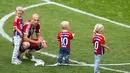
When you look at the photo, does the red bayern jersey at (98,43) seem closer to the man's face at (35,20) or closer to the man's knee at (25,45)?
the man's face at (35,20)

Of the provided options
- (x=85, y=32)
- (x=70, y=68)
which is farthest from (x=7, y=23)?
(x=70, y=68)

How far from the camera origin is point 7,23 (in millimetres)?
17094

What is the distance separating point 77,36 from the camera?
1602 cm

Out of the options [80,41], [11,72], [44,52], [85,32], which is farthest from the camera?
[85,32]

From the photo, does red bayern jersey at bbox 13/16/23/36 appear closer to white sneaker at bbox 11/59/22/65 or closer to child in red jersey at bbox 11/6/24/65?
child in red jersey at bbox 11/6/24/65

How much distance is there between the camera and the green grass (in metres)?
11.8

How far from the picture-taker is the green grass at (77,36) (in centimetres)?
1176

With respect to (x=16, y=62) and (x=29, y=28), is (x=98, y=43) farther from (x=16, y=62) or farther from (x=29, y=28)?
(x=16, y=62)

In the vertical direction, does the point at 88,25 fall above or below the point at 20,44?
above

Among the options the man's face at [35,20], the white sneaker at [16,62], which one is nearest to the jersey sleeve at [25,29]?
the man's face at [35,20]

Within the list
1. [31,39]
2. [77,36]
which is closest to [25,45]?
[31,39]

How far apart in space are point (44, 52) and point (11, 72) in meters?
2.56

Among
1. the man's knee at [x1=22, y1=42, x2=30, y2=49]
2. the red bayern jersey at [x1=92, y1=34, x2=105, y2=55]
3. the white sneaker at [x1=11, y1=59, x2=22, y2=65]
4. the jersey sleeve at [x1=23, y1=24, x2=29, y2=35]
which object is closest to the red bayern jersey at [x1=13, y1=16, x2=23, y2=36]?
the jersey sleeve at [x1=23, y1=24, x2=29, y2=35]

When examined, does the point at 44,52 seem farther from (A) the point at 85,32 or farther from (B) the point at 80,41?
(A) the point at 85,32
